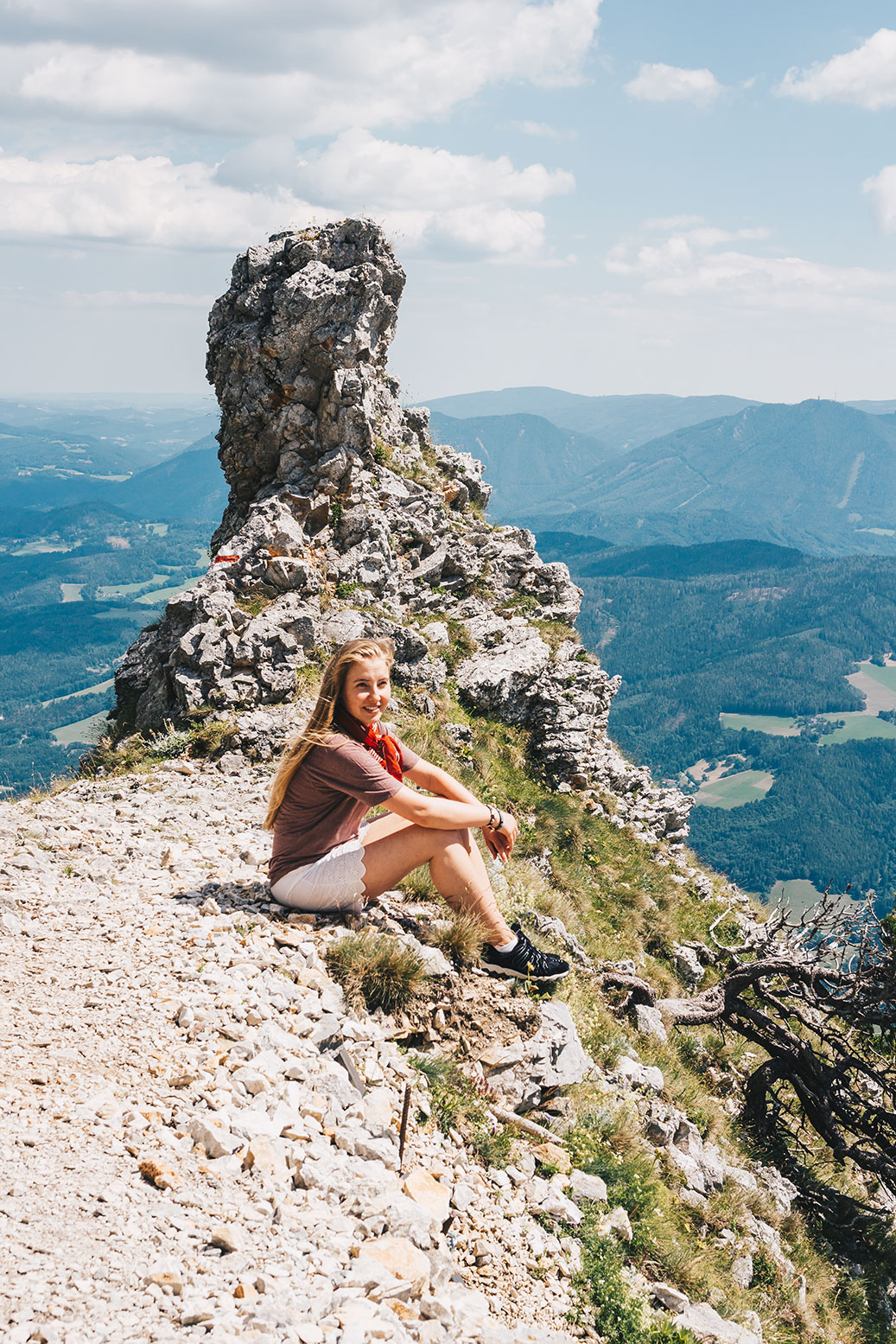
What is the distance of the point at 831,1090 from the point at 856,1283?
2.24 metres

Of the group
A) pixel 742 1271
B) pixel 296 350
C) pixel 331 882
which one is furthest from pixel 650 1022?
pixel 296 350

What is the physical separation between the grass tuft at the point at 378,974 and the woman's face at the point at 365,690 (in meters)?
1.82

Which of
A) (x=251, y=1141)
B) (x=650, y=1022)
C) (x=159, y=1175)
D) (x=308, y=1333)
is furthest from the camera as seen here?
(x=650, y=1022)

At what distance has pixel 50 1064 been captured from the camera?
4707 millimetres

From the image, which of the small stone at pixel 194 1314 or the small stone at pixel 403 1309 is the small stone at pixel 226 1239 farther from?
the small stone at pixel 403 1309

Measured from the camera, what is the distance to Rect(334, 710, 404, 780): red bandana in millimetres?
6785

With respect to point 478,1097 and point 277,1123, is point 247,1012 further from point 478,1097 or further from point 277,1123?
point 478,1097

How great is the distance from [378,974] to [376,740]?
72.9 inches

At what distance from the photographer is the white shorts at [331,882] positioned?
6.73 m

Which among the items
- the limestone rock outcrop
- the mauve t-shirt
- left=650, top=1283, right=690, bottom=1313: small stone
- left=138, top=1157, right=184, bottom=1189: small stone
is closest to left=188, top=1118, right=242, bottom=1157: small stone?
left=138, top=1157, right=184, bottom=1189: small stone

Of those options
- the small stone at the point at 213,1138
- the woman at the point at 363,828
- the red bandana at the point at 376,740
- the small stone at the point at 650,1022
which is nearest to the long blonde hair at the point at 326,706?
the woman at the point at 363,828

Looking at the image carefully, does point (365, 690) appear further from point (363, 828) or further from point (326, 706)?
point (363, 828)

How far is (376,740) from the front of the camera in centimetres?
688

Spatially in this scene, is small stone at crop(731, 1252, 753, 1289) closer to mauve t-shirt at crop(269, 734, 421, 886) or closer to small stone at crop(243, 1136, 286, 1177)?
small stone at crop(243, 1136, 286, 1177)
